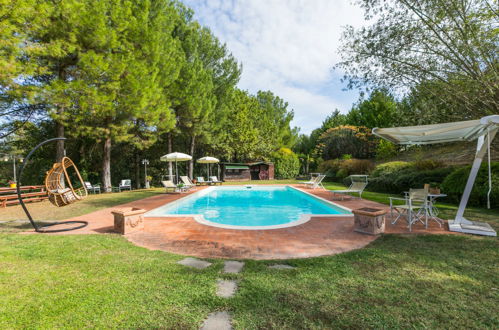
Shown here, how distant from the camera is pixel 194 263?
136 inches

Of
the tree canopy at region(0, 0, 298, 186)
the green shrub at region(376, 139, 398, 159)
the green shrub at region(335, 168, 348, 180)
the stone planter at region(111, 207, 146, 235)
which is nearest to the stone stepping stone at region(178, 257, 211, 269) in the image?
the stone planter at region(111, 207, 146, 235)

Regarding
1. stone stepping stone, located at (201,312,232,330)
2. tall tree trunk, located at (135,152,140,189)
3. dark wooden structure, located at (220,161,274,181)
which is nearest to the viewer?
stone stepping stone, located at (201,312,232,330)

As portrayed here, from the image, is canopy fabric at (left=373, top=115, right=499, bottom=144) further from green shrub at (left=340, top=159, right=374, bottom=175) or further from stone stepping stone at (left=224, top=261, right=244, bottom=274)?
green shrub at (left=340, top=159, right=374, bottom=175)

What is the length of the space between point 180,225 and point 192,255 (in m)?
2.19

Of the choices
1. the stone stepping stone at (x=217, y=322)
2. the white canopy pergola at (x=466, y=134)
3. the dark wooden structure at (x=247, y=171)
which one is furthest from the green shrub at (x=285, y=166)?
the stone stepping stone at (x=217, y=322)

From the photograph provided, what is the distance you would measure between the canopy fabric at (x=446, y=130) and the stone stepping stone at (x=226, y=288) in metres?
4.84

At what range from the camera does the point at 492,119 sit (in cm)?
434

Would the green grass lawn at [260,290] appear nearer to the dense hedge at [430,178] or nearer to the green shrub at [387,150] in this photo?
the dense hedge at [430,178]

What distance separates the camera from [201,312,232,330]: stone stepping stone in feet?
6.57

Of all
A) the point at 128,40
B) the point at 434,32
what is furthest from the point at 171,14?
the point at 434,32

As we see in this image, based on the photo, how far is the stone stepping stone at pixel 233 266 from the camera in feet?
10.3

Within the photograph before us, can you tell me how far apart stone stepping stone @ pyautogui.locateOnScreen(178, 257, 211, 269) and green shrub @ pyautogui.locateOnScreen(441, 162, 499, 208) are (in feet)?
31.1

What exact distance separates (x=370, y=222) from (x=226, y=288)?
3.68m

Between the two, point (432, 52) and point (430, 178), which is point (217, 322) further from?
point (430, 178)
